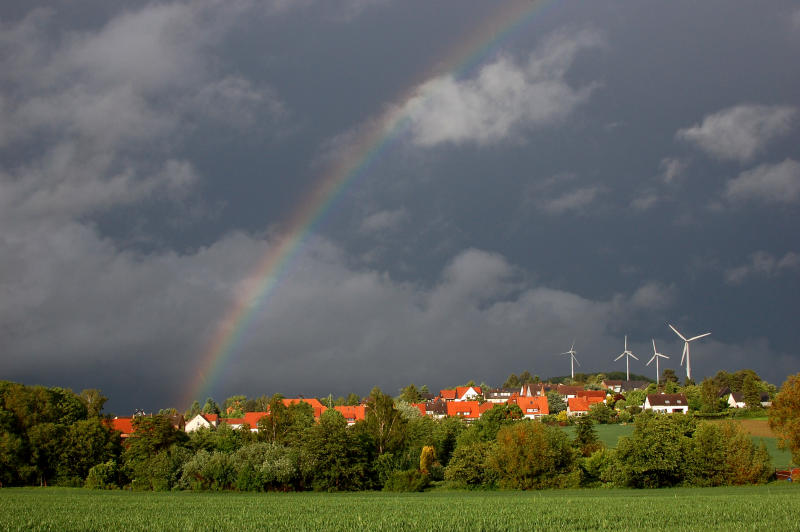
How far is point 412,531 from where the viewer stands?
70.6 ft

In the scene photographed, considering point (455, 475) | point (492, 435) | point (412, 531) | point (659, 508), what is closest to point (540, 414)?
point (492, 435)

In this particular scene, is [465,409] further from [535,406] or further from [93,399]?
[93,399]

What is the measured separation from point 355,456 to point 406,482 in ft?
20.5

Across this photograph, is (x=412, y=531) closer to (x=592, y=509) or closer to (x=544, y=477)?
(x=592, y=509)

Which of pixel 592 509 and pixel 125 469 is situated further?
pixel 125 469

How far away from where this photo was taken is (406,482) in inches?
2507

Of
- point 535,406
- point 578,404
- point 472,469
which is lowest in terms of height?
point 472,469

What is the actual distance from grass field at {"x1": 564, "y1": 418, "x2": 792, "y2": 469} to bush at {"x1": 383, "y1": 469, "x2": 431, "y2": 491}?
35.0 m

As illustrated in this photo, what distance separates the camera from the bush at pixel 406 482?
208 ft

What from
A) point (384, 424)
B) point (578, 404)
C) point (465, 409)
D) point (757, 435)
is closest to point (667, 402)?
point (578, 404)

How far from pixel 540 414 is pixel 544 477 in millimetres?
A: 107513

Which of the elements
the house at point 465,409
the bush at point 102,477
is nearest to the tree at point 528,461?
the bush at point 102,477

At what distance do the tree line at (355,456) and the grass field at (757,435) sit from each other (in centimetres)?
1544

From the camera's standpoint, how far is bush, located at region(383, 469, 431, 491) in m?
63.5
